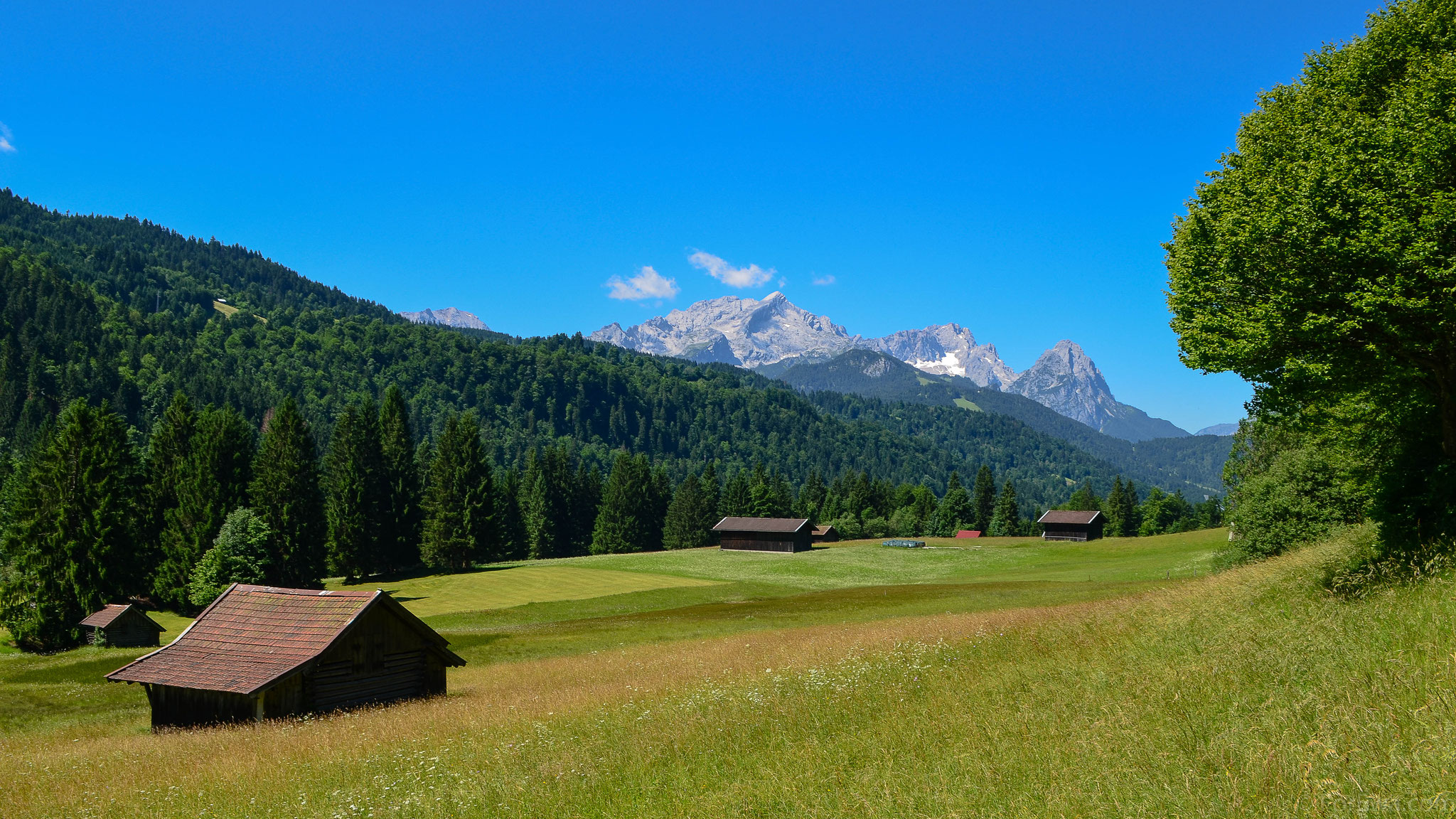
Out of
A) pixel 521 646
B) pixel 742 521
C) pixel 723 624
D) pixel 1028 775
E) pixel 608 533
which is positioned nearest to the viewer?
pixel 1028 775

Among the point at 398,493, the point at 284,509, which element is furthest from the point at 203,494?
the point at 398,493

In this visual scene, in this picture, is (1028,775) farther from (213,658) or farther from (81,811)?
(213,658)

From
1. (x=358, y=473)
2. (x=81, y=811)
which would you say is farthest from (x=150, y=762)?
(x=358, y=473)

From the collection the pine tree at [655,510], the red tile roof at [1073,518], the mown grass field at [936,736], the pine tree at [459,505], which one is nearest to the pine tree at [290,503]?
the pine tree at [459,505]

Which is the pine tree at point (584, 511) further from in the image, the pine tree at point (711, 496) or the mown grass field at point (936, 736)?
the mown grass field at point (936, 736)

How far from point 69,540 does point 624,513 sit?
79631 mm

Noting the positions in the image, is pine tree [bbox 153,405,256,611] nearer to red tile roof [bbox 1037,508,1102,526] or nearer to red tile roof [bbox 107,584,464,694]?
red tile roof [bbox 107,584,464,694]

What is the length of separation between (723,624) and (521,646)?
38.4ft

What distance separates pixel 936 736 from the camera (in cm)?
993

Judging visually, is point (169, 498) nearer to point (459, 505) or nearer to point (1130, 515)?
point (459, 505)

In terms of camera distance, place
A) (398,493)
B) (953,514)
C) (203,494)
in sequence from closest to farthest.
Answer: (203,494)
(398,493)
(953,514)

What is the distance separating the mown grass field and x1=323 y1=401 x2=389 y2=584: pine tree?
5489 cm

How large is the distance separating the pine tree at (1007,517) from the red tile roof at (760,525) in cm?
5115

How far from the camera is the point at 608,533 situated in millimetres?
125188
